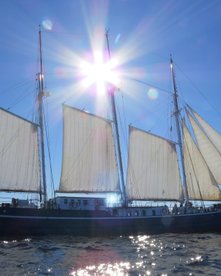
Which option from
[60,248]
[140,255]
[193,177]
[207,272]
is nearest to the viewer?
[207,272]

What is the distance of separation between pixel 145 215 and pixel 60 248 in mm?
21885

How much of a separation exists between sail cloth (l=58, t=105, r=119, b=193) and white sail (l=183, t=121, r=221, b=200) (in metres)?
12.0

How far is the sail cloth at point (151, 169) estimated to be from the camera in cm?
5734

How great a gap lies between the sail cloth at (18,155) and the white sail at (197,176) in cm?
2302

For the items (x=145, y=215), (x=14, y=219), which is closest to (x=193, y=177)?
(x=145, y=215)

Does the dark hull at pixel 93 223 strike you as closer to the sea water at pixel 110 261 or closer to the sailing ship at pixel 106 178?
the sailing ship at pixel 106 178

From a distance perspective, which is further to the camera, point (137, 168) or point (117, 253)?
point (137, 168)

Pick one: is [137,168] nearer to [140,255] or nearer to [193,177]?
[193,177]

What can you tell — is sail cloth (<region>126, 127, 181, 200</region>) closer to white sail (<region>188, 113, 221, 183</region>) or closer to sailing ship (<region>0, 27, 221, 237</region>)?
sailing ship (<region>0, 27, 221, 237</region>)

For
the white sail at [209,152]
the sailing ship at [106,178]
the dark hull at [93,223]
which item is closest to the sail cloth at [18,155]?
the sailing ship at [106,178]

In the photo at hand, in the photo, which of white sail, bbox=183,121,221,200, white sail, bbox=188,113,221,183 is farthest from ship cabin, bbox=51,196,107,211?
white sail, bbox=188,113,221,183

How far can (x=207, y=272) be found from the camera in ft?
72.4

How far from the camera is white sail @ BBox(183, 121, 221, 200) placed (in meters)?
55.9

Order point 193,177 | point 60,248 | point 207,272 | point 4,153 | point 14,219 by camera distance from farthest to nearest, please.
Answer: point 193,177, point 4,153, point 14,219, point 60,248, point 207,272
